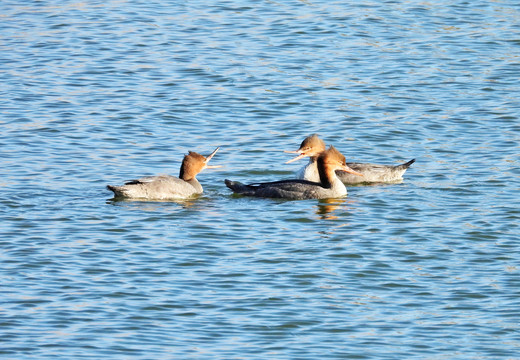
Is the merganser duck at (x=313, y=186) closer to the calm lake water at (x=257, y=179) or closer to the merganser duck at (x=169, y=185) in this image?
the calm lake water at (x=257, y=179)

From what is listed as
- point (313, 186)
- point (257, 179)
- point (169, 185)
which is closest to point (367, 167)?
point (313, 186)

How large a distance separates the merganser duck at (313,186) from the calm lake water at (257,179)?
0.17 m

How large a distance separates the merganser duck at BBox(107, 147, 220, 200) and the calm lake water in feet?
0.57

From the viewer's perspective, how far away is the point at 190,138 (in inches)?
682

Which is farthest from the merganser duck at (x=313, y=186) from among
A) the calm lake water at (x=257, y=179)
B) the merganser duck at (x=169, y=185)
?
the merganser duck at (x=169, y=185)

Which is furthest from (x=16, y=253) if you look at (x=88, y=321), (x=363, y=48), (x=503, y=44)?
(x=503, y=44)

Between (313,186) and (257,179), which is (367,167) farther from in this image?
(257,179)

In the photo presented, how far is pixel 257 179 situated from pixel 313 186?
103 cm

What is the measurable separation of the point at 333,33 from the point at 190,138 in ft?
23.5

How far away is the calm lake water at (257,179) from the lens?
1016cm

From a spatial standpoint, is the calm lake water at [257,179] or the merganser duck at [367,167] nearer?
the calm lake water at [257,179]

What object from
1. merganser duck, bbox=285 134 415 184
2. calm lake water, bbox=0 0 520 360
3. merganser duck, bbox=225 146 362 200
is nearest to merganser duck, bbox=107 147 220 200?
calm lake water, bbox=0 0 520 360

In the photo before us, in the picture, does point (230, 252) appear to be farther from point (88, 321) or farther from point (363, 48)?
point (363, 48)

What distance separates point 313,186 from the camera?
15.2 meters
